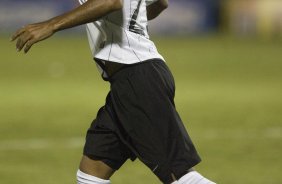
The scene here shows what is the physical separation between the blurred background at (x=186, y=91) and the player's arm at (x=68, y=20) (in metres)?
2.99

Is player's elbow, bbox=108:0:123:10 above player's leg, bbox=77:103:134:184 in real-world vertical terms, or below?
above

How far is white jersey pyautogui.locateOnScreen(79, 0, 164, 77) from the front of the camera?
4.91 metres

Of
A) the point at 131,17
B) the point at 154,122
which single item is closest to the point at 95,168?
the point at 154,122

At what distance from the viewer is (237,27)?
2970 cm

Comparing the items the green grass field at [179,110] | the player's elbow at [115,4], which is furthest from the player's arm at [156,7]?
the green grass field at [179,110]

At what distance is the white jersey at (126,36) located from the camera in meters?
4.91

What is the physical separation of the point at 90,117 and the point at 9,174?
4.04 meters

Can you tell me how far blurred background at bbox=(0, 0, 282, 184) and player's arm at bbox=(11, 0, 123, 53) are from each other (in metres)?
2.99

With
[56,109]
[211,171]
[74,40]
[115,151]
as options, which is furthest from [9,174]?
[74,40]

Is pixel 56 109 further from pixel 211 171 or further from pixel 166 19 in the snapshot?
pixel 166 19

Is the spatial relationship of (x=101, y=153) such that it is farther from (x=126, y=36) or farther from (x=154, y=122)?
(x=126, y=36)

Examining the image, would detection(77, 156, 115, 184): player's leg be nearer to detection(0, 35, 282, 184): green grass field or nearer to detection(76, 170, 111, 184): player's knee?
detection(76, 170, 111, 184): player's knee

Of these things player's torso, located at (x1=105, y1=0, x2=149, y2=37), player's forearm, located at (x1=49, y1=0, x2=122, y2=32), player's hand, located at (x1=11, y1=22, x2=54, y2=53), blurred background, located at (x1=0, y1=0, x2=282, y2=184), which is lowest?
blurred background, located at (x1=0, y1=0, x2=282, y2=184)

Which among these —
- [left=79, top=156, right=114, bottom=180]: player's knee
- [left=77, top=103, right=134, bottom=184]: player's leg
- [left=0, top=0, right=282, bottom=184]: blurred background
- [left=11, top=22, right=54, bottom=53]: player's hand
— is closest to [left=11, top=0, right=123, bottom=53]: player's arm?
[left=11, top=22, right=54, bottom=53]: player's hand
